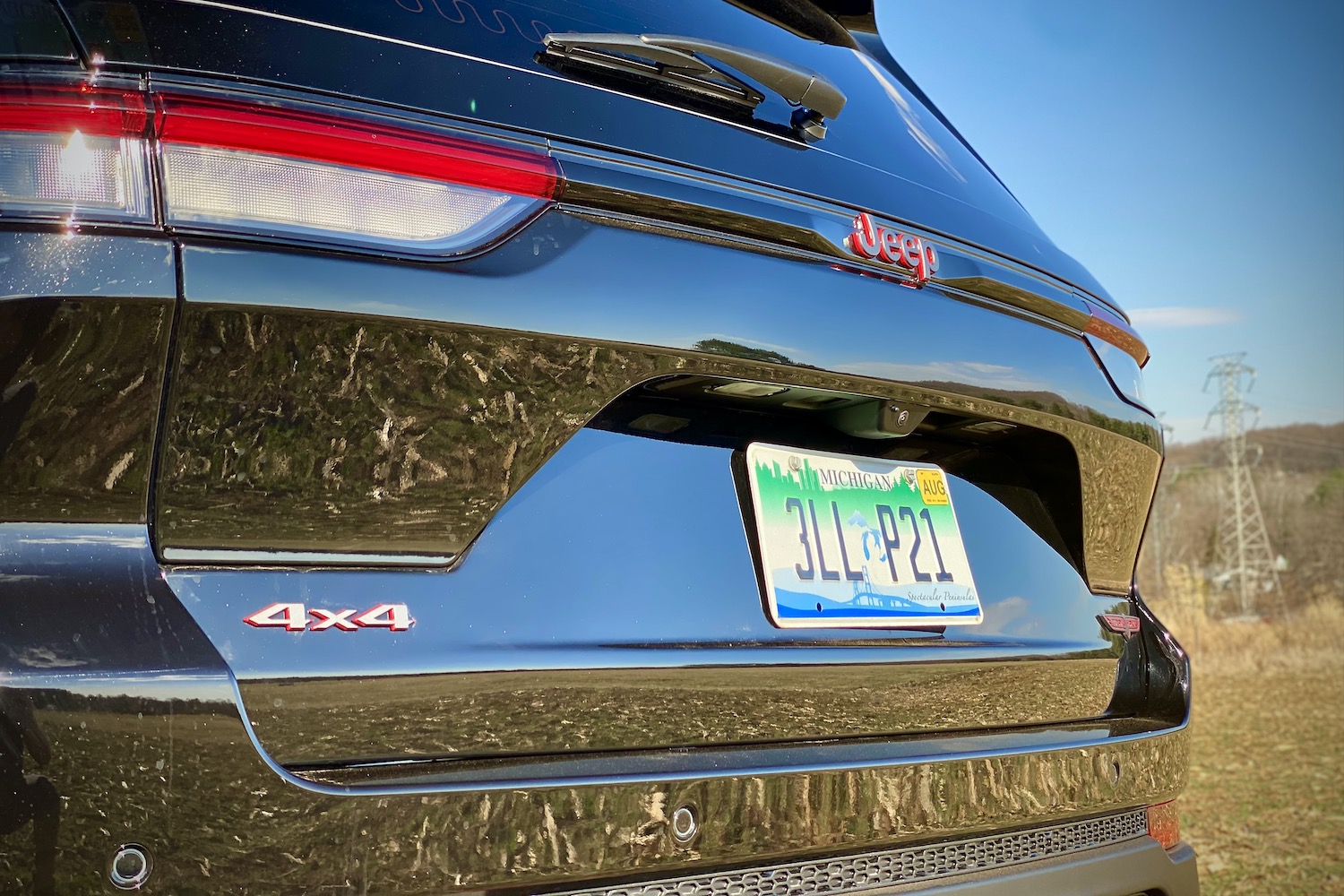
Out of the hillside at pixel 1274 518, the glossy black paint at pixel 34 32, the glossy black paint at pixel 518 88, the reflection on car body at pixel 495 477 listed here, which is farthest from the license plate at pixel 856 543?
the hillside at pixel 1274 518

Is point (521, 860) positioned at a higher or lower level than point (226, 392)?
lower

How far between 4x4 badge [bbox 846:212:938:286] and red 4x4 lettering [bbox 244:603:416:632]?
832 mm

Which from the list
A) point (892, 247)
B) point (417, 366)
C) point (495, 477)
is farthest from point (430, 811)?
point (892, 247)

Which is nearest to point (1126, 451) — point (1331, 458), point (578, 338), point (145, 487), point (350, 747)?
point (578, 338)

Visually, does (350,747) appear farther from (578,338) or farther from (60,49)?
(60,49)

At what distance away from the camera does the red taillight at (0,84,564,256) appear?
967mm

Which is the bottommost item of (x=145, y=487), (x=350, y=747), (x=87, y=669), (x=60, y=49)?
(x=350, y=747)

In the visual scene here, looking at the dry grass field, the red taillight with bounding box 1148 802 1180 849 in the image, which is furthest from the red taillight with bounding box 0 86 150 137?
the dry grass field

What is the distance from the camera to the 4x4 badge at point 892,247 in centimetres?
148

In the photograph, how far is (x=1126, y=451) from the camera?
75.2 inches

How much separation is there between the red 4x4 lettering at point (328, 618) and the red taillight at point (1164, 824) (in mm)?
1426

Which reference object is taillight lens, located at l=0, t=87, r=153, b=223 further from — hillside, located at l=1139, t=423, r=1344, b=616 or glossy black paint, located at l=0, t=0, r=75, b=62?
hillside, located at l=1139, t=423, r=1344, b=616

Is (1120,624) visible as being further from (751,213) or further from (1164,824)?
(751,213)

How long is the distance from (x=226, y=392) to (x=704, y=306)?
22.9 inches
